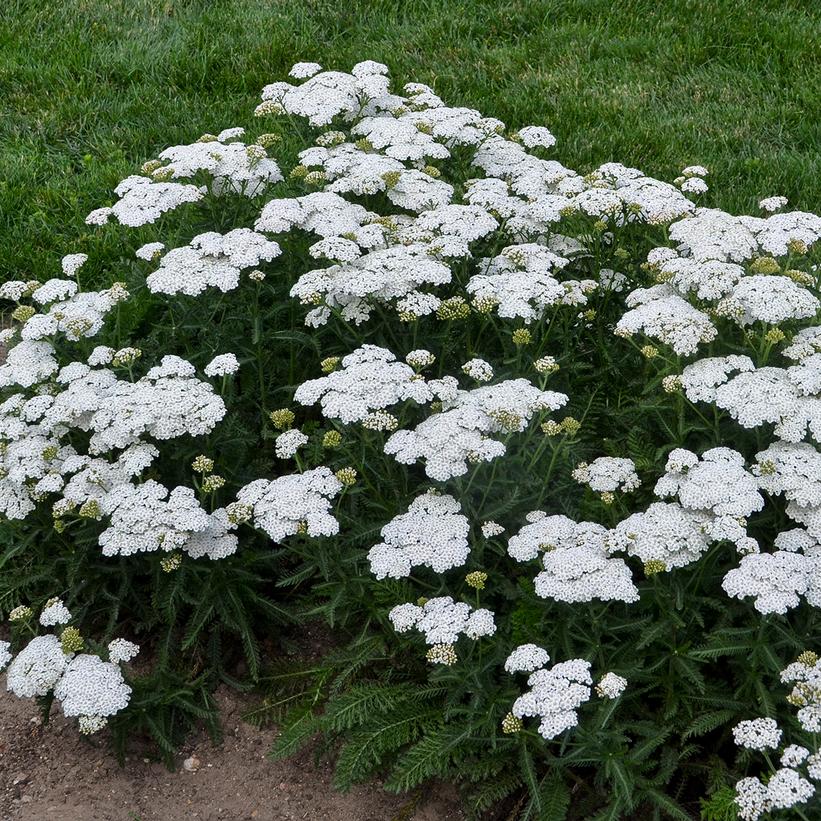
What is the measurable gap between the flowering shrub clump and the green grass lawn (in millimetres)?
1767

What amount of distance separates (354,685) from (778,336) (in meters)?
1.83

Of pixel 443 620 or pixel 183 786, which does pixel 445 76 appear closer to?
pixel 443 620

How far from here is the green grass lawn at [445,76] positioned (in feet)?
20.3

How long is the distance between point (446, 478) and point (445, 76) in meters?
4.43

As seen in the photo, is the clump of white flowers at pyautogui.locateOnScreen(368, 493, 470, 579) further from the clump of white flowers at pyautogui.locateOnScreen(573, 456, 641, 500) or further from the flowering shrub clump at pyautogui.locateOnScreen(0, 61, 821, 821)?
the clump of white flowers at pyautogui.locateOnScreen(573, 456, 641, 500)

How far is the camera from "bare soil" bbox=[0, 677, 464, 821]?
3365mm

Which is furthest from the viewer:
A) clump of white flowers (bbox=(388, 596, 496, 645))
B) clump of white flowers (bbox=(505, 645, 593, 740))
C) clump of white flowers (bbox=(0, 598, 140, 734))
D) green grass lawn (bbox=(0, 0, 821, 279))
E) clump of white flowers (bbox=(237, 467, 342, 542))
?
green grass lawn (bbox=(0, 0, 821, 279))

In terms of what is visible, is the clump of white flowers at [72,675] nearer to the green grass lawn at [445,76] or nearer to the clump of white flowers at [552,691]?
the clump of white flowers at [552,691]

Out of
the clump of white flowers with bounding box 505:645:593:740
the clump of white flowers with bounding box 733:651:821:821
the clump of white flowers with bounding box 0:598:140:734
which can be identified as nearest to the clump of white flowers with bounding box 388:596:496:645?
the clump of white flowers with bounding box 505:645:593:740

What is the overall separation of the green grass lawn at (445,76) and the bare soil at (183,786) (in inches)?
116

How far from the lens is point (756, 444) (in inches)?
141

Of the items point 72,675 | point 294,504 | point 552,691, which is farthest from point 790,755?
point 72,675

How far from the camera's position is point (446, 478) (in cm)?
328

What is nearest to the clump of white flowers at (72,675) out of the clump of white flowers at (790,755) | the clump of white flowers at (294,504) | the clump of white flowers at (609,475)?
the clump of white flowers at (294,504)
